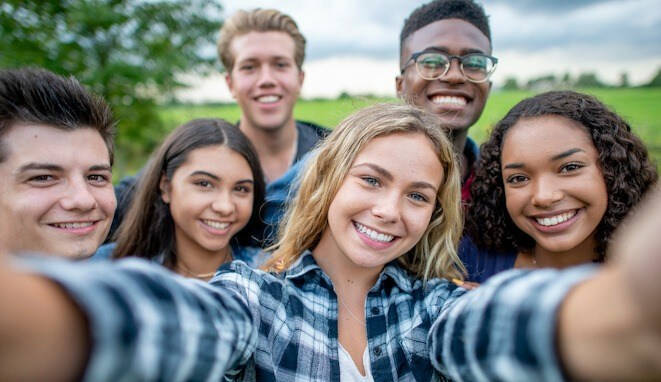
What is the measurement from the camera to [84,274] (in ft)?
2.88

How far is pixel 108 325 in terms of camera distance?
2.80 feet

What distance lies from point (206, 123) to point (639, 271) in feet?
9.06

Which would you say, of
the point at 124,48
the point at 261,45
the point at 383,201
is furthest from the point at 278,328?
the point at 124,48

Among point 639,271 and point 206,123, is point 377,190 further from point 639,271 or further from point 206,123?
point 206,123

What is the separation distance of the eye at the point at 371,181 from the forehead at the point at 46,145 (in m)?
1.14

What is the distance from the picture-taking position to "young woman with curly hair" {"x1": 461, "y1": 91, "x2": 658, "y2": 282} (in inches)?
86.7

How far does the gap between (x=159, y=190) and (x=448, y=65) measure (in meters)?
2.09

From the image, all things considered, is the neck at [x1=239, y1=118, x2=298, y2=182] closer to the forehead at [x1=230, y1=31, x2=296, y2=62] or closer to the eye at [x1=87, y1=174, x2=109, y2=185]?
the forehead at [x1=230, y1=31, x2=296, y2=62]

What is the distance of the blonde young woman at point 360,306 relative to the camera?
0.81 meters

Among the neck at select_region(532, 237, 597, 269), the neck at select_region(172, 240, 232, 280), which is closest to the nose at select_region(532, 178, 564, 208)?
the neck at select_region(532, 237, 597, 269)

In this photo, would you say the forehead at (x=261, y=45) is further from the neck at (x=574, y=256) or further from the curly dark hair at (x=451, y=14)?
the neck at (x=574, y=256)

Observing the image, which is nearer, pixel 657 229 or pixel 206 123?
pixel 657 229

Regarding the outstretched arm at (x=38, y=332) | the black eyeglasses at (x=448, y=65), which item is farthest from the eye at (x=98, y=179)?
the black eyeglasses at (x=448, y=65)

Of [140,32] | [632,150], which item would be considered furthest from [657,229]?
[140,32]
